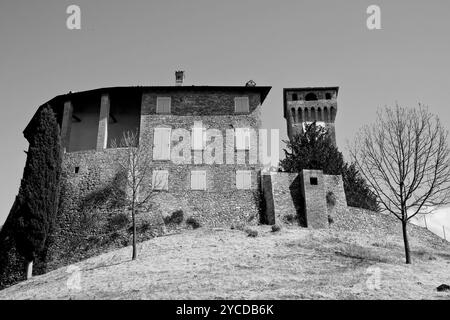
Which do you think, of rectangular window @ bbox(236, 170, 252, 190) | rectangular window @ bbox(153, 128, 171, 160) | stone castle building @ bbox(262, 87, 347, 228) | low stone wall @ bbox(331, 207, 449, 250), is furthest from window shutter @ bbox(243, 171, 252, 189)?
low stone wall @ bbox(331, 207, 449, 250)

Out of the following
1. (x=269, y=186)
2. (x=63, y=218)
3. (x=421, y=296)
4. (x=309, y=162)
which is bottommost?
(x=421, y=296)

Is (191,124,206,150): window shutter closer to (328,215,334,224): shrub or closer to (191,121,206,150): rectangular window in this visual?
(191,121,206,150): rectangular window

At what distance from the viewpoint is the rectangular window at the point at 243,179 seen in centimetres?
2869

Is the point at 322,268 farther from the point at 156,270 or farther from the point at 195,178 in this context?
the point at 195,178

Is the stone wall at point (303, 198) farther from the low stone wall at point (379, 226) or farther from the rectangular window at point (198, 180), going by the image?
the rectangular window at point (198, 180)

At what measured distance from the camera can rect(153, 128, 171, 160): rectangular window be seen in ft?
96.1

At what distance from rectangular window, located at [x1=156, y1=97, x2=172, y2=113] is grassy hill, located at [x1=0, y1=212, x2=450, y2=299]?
9.50 meters

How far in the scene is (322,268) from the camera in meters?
18.0

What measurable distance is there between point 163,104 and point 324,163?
1321cm

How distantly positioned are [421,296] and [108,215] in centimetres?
1886

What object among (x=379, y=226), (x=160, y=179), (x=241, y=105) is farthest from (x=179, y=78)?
(x=379, y=226)

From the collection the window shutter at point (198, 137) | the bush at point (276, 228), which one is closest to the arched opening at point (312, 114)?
the window shutter at point (198, 137)

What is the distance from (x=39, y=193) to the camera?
2539cm
